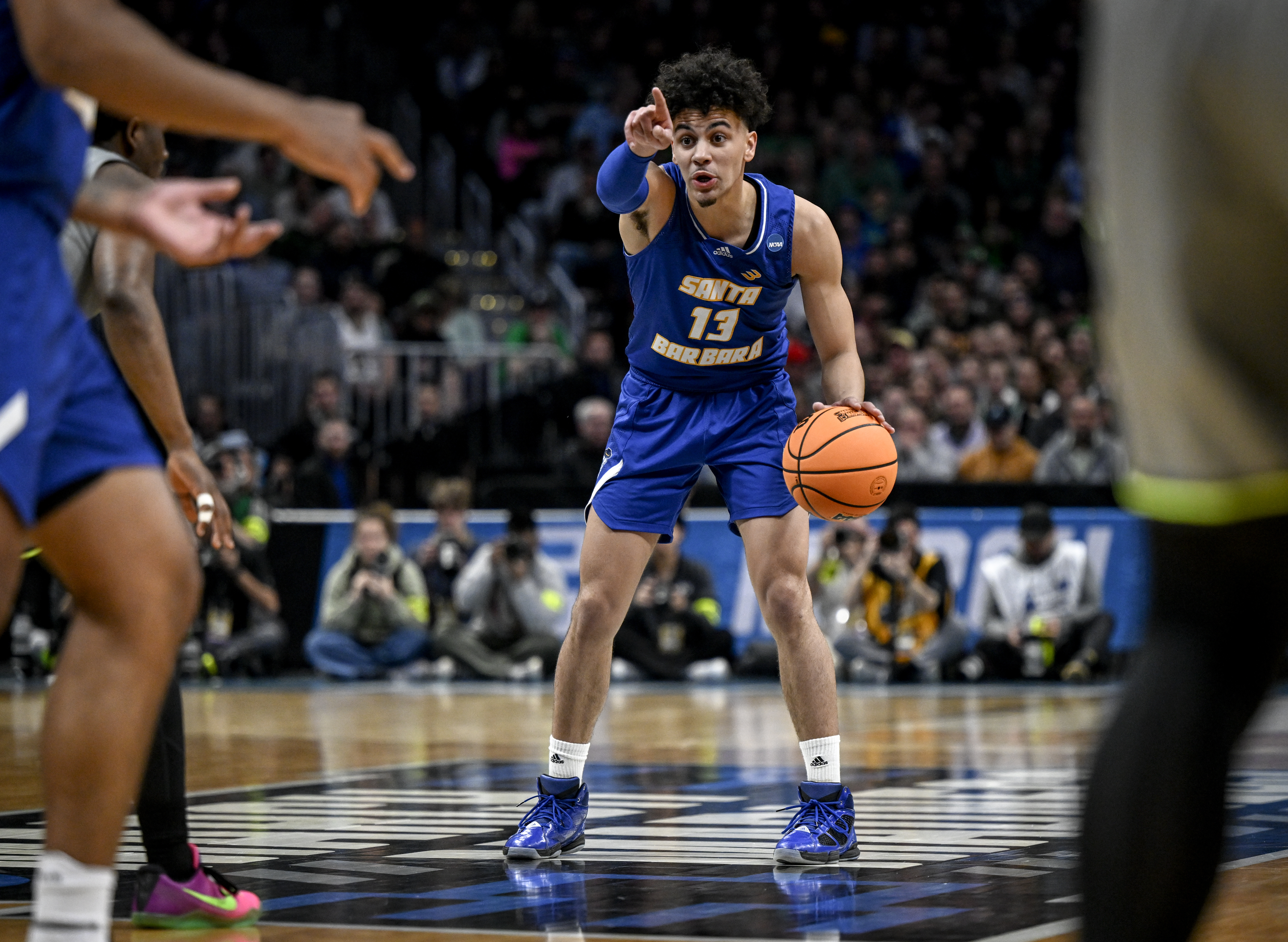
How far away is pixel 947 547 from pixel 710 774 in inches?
256

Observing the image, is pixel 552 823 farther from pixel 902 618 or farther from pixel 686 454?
pixel 902 618

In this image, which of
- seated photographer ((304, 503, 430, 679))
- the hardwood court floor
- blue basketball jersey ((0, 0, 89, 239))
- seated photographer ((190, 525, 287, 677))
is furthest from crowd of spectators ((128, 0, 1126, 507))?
blue basketball jersey ((0, 0, 89, 239))

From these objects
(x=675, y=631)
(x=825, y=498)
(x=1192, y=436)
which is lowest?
(x=675, y=631)

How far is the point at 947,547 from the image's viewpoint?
1345 cm

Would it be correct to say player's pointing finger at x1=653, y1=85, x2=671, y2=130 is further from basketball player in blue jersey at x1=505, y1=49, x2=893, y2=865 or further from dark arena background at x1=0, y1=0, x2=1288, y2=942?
dark arena background at x1=0, y1=0, x2=1288, y2=942

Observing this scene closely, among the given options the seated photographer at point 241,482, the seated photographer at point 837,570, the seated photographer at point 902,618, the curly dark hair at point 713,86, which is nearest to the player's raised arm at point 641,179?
the curly dark hair at point 713,86

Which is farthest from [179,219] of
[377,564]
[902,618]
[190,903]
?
[377,564]

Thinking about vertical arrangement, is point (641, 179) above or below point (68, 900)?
above

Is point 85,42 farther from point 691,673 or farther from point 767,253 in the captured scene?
point 691,673

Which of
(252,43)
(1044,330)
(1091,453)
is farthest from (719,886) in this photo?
(252,43)

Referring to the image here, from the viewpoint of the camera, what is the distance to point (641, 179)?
5227mm

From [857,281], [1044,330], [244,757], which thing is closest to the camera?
[244,757]

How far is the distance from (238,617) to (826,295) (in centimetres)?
929

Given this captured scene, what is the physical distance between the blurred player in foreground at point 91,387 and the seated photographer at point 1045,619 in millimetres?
10583
